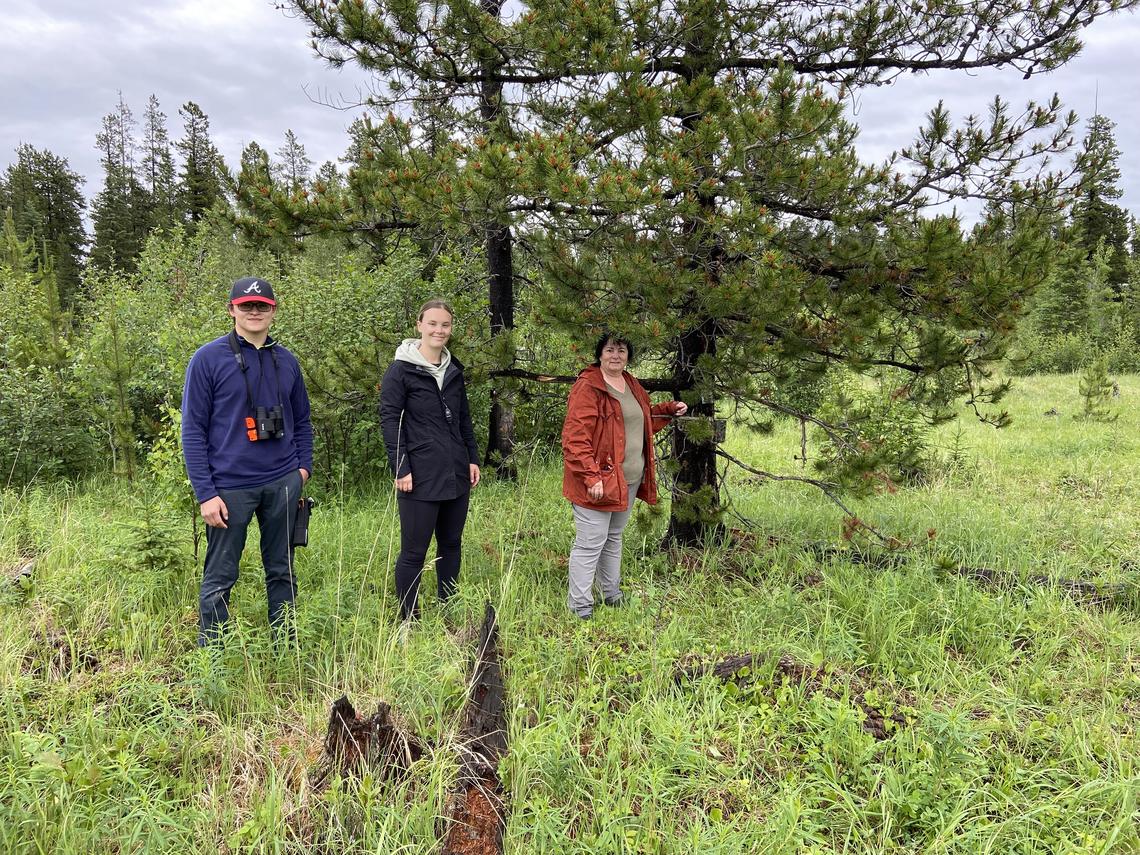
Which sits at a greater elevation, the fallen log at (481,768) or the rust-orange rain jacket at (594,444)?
the rust-orange rain jacket at (594,444)

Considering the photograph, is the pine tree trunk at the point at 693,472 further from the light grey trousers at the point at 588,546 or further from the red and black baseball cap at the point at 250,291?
the red and black baseball cap at the point at 250,291

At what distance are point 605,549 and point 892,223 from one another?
2.83 metres

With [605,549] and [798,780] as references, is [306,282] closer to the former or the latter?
[605,549]

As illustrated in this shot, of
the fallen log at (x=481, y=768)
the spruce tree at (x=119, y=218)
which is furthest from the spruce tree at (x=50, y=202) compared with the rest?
the fallen log at (x=481, y=768)

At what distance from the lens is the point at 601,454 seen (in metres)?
3.82

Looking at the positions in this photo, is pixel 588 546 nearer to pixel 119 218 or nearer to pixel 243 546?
pixel 243 546

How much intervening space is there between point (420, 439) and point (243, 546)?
1094 mm

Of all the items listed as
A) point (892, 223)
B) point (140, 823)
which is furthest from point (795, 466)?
point (140, 823)

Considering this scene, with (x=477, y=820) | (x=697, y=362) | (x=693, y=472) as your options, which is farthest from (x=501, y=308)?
(x=477, y=820)

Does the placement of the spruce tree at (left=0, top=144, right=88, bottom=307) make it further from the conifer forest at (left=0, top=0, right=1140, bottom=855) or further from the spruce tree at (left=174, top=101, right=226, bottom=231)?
the conifer forest at (left=0, top=0, right=1140, bottom=855)

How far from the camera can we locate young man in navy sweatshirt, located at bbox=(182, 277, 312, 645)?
307cm

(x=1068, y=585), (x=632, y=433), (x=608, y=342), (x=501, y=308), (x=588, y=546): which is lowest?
(x=1068, y=585)

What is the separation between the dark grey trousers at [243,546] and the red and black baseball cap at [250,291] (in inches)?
37.8

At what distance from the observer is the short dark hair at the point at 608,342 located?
368 cm
